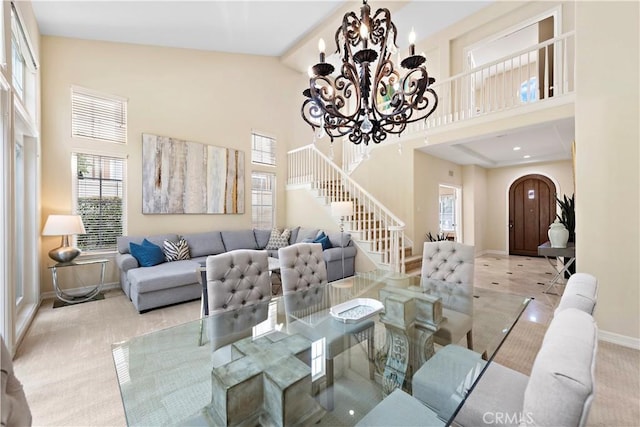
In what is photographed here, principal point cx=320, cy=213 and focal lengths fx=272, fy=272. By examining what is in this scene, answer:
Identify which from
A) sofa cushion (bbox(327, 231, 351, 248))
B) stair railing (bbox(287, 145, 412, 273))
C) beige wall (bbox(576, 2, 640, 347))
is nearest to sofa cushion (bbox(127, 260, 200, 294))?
sofa cushion (bbox(327, 231, 351, 248))

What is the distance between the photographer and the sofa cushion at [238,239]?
515 centimetres

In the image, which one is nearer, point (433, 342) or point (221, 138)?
point (433, 342)

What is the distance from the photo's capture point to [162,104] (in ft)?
15.4

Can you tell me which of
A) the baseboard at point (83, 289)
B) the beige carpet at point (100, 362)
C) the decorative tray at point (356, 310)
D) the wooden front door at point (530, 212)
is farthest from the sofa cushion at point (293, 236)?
the wooden front door at point (530, 212)

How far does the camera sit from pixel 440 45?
5797mm

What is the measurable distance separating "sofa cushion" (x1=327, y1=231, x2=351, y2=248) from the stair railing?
0.24 metres

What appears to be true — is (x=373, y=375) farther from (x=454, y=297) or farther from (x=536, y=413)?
(x=454, y=297)

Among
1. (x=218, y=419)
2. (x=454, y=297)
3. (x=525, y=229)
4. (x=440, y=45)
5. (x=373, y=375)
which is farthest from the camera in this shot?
(x=525, y=229)

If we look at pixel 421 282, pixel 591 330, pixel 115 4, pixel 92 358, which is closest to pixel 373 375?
pixel 591 330

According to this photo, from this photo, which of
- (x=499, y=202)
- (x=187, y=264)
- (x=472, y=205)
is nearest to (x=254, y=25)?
(x=187, y=264)

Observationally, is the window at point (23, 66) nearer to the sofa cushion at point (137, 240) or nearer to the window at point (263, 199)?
the sofa cushion at point (137, 240)

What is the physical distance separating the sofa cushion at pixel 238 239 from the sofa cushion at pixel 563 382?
4.93 metres

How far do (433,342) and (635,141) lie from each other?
8.85ft

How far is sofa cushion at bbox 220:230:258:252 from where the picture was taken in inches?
203
